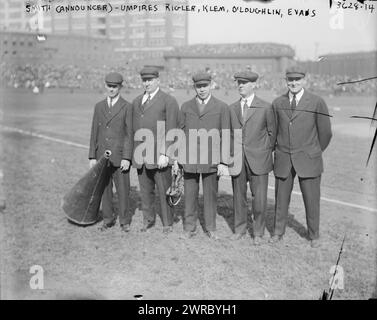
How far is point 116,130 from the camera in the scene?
17.5 ft

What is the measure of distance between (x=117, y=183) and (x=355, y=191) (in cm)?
434

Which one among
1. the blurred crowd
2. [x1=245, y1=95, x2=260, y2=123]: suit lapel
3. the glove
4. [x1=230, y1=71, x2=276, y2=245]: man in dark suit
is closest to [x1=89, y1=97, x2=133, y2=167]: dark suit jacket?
the glove

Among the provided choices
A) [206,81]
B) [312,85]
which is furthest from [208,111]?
[312,85]

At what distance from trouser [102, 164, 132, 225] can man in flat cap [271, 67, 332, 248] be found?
172 cm

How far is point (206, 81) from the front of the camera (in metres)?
4.98

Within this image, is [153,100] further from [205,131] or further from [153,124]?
[205,131]

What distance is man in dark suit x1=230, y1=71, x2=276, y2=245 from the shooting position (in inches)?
196

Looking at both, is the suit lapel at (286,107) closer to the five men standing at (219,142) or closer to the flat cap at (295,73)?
the five men standing at (219,142)

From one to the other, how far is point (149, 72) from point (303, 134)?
1733 millimetres

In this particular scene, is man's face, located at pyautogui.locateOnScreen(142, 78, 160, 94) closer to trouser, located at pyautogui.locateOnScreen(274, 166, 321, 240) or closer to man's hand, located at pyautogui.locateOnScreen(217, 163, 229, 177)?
man's hand, located at pyautogui.locateOnScreen(217, 163, 229, 177)

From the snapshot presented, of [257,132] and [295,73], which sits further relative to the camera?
[257,132]

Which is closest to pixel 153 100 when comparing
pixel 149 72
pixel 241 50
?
pixel 149 72

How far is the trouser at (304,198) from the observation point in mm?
5078

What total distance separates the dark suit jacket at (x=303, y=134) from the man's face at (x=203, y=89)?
2.35 ft
